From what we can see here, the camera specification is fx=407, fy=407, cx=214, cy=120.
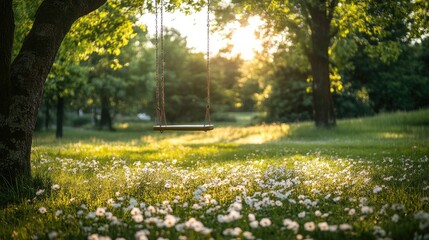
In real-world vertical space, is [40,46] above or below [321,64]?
below

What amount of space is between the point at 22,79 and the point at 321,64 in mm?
18775

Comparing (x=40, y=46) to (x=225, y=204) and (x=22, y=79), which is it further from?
(x=225, y=204)

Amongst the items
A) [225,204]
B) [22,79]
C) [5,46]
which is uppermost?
[5,46]

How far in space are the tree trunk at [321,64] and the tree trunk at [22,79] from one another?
17655 mm

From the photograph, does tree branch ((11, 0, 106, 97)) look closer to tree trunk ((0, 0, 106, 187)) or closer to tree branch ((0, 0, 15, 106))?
tree trunk ((0, 0, 106, 187))

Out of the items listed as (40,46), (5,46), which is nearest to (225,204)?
(40,46)

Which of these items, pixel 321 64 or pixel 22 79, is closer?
pixel 22 79

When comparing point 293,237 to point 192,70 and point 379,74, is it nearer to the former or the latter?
point 379,74

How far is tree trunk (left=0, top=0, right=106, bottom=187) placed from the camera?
720 centimetres

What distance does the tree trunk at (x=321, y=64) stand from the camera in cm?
2289

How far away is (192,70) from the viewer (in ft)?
183

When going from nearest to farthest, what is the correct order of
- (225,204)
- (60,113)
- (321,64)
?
(225,204)
(321,64)
(60,113)

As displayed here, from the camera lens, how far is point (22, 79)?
737 centimetres

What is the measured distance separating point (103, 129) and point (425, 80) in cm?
3427
